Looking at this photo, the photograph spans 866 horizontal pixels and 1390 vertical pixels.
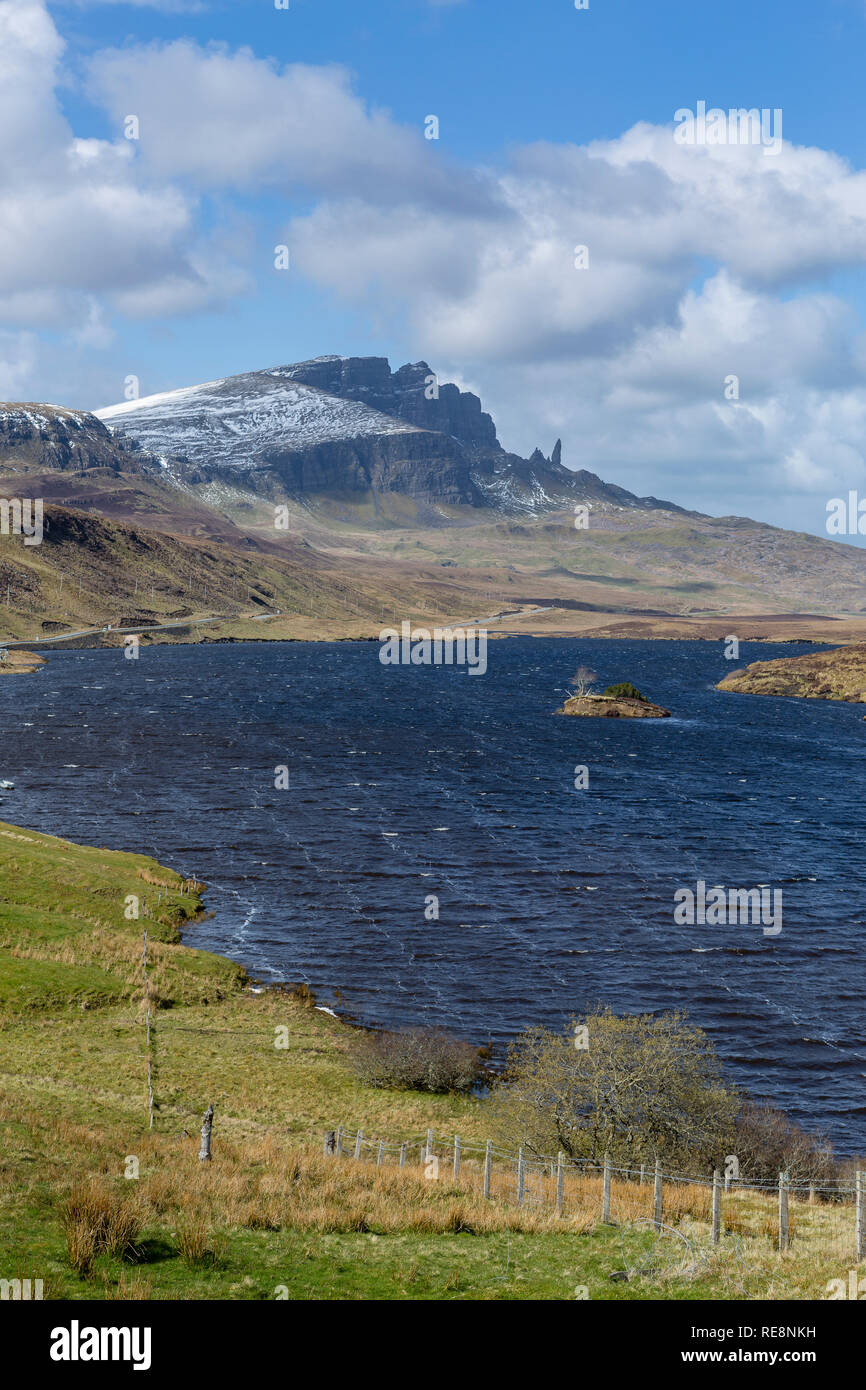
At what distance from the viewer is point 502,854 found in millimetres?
83625

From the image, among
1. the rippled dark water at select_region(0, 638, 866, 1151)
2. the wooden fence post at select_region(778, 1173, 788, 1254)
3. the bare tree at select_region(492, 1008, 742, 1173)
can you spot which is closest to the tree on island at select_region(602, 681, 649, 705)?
the rippled dark water at select_region(0, 638, 866, 1151)

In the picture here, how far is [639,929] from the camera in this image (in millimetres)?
66250

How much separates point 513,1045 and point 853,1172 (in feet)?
54.4

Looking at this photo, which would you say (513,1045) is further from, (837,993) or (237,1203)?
(237,1203)

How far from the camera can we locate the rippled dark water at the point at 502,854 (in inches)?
2160

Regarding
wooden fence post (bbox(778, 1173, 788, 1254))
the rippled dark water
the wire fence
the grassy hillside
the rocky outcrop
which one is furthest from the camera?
the rocky outcrop

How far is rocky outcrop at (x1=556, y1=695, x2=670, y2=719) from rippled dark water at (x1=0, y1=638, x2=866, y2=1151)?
1921cm

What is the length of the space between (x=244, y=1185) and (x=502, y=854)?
5919cm

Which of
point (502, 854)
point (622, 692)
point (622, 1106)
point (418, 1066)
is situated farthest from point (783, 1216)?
point (622, 692)

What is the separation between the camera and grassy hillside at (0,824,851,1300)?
64.4 ft

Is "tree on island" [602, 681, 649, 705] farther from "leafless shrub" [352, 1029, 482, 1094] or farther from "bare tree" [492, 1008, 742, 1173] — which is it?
"bare tree" [492, 1008, 742, 1173]

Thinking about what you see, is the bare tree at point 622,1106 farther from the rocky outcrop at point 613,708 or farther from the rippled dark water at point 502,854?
the rocky outcrop at point 613,708

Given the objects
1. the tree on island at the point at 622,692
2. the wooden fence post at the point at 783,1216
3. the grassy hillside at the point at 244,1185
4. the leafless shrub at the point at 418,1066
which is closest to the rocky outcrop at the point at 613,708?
the tree on island at the point at 622,692
